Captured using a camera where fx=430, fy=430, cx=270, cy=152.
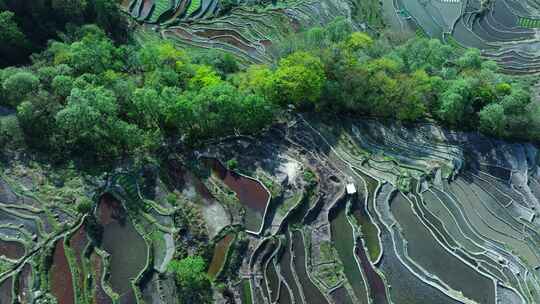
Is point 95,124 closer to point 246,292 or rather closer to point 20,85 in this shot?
point 20,85

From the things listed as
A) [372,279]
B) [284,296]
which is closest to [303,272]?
[284,296]

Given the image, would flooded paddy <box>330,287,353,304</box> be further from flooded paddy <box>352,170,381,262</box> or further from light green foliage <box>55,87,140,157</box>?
A: light green foliage <box>55,87,140,157</box>

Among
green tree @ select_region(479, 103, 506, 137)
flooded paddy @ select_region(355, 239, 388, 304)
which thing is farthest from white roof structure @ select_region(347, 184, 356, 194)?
green tree @ select_region(479, 103, 506, 137)

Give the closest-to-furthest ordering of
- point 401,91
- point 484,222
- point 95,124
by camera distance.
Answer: point 95,124 < point 484,222 < point 401,91

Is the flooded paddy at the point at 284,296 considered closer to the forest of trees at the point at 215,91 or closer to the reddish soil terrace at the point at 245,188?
the reddish soil terrace at the point at 245,188

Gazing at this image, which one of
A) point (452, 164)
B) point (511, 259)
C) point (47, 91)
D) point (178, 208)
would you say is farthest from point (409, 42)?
point (47, 91)

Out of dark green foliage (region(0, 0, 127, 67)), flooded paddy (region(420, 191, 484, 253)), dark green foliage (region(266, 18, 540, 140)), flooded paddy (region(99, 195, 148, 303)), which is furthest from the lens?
dark green foliage (region(0, 0, 127, 67))
